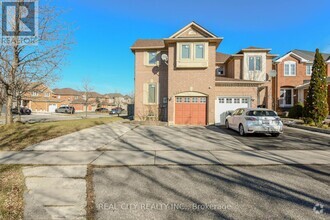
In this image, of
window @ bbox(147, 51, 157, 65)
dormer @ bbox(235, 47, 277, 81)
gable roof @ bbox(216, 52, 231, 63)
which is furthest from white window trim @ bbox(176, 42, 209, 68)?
gable roof @ bbox(216, 52, 231, 63)

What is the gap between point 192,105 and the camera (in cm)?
1673

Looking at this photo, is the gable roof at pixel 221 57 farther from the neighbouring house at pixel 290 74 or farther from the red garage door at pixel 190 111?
the red garage door at pixel 190 111

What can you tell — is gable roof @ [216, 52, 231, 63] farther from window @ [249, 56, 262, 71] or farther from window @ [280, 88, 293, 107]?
window @ [280, 88, 293, 107]

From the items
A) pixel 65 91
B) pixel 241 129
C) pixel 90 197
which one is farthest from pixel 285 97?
pixel 65 91

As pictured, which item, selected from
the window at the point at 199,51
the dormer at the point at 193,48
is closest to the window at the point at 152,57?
the dormer at the point at 193,48

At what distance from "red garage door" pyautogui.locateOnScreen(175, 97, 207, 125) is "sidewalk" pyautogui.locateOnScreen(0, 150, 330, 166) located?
943 cm

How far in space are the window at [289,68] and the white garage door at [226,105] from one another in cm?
1251

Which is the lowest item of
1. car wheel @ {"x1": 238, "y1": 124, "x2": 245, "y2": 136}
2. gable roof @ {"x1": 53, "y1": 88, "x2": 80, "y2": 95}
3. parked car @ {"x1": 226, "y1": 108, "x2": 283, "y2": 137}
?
car wheel @ {"x1": 238, "y1": 124, "x2": 245, "y2": 136}

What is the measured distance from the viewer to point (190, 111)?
16719mm

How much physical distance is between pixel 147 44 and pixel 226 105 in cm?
1115

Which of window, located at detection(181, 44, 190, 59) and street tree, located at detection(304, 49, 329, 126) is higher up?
window, located at detection(181, 44, 190, 59)

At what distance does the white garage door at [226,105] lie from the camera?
16906mm

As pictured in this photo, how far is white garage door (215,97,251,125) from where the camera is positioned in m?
16.9

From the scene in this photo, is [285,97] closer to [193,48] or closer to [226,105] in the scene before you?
[226,105]
